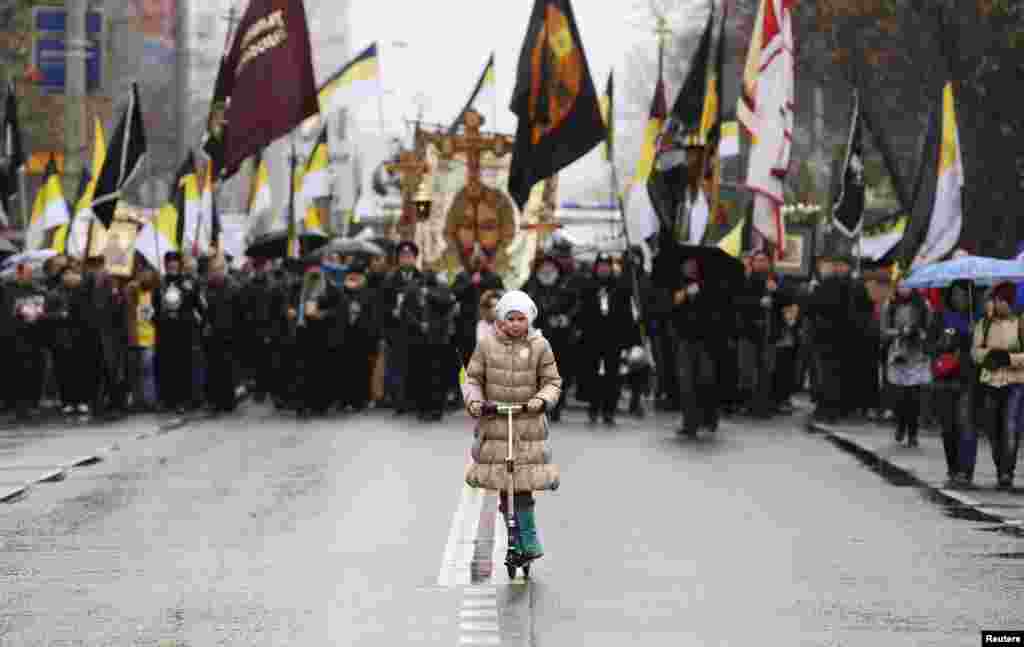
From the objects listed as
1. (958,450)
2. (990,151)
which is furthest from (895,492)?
(990,151)

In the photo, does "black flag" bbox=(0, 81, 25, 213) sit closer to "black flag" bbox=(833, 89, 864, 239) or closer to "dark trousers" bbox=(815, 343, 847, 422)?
"black flag" bbox=(833, 89, 864, 239)

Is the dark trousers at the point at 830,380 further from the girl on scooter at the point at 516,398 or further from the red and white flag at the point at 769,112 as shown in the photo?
the girl on scooter at the point at 516,398

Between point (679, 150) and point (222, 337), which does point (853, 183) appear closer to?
point (679, 150)

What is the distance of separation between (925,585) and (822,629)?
6.05 ft

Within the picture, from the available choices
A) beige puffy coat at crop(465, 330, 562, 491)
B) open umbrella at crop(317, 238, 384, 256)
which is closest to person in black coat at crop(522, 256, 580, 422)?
open umbrella at crop(317, 238, 384, 256)

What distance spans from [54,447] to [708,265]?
7028mm

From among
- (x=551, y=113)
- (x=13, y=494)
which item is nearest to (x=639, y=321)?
(x=551, y=113)

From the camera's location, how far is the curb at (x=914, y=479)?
18281 mm

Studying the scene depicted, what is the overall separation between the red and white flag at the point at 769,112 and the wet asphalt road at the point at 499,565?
772 centimetres

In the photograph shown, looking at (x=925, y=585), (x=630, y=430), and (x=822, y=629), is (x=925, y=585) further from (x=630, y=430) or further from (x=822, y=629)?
(x=630, y=430)

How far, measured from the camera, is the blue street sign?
195ft

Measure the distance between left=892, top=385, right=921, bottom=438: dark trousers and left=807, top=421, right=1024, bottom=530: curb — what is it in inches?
19.7

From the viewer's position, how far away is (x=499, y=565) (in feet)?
50.0

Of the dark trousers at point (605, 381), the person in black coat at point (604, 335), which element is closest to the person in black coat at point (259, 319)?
the person in black coat at point (604, 335)
